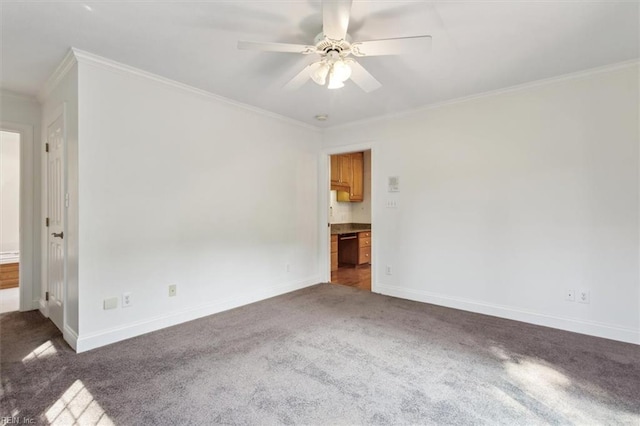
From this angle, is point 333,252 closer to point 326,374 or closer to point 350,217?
point 350,217

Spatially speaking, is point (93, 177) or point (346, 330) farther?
point (346, 330)

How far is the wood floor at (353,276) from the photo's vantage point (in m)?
4.76

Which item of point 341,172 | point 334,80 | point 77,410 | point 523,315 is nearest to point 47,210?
point 77,410

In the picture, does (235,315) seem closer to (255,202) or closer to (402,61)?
(255,202)

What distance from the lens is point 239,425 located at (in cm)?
163

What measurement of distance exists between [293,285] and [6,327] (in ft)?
10.0

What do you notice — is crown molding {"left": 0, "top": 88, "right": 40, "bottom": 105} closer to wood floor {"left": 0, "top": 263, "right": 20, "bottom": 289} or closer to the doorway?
the doorway

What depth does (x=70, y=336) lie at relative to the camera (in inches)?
101

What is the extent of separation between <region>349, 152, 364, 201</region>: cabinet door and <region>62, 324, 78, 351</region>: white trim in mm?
5119

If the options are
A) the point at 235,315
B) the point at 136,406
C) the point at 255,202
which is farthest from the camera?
the point at 255,202

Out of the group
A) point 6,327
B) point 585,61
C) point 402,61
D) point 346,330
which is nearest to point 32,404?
point 6,327

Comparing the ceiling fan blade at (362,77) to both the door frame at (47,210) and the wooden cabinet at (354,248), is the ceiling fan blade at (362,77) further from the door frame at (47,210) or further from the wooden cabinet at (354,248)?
the wooden cabinet at (354,248)

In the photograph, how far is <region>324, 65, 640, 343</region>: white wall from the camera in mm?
2672

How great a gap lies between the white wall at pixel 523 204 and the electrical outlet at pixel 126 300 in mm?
2953
